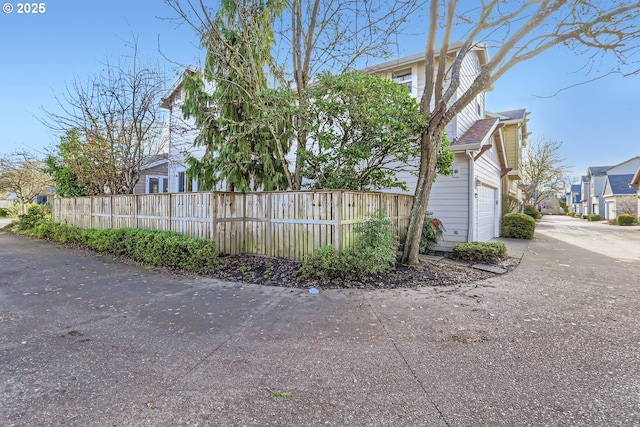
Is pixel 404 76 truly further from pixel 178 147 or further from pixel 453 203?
pixel 178 147

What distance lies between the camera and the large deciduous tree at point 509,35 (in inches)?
238

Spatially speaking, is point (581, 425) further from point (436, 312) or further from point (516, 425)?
point (436, 312)

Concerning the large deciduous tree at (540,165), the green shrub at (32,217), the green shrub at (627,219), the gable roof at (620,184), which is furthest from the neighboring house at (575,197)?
the green shrub at (32,217)

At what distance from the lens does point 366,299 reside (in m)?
4.82

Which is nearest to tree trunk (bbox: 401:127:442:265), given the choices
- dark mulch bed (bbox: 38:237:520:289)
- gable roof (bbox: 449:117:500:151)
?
dark mulch bed (bbox: 38:237:520:289)

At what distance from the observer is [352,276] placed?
5809mm

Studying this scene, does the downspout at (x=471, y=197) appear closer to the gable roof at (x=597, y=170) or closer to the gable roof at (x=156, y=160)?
the gable roof at (x=156, y=160)

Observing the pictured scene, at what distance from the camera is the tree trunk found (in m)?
6.91

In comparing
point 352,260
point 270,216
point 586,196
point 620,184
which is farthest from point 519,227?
point 586,196

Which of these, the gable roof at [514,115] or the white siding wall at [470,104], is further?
the gable roof at [514,115]

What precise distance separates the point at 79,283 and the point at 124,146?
311 inches

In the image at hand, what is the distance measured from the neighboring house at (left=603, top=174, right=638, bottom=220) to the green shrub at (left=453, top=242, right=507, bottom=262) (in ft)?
84.2

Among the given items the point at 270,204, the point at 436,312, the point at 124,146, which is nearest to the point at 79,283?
the point at 270,204

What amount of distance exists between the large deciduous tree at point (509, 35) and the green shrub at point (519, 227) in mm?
8041
